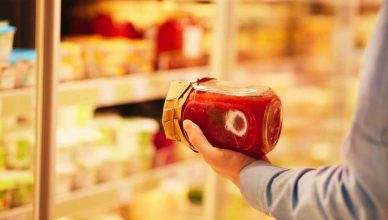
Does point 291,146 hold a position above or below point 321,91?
below

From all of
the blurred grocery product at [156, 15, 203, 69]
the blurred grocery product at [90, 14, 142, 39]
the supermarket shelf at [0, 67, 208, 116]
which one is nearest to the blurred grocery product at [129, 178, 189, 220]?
the supermarket shelf at [0, 67, 208, 116]

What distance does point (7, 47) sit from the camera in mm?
1790

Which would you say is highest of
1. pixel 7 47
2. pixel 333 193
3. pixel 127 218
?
pixel 7 47

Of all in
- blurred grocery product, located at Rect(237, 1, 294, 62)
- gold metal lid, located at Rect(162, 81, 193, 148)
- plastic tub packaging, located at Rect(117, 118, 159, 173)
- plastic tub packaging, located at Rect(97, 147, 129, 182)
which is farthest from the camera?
blurred grocery product, located at Rect(237, 1, 294, 62)

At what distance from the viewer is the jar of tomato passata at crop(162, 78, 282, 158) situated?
1.38 meters

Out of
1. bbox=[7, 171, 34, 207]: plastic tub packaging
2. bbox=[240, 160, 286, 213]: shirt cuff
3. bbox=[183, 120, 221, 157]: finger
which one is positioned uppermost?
bbox=[183, 120, 221, 157]: finger

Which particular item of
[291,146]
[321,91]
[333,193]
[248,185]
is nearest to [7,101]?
[248,185]

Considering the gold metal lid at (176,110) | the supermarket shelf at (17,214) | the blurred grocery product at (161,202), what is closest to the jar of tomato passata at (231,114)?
the gold metal lid at (176,110)

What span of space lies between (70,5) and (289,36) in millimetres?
1639

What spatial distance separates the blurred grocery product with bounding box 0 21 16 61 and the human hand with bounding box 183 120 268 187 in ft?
2.06

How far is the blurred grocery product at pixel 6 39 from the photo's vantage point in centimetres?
177

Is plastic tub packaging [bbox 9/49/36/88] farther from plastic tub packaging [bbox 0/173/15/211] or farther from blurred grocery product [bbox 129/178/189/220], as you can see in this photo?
blurred grocery product [bbox 129/178/189/220]

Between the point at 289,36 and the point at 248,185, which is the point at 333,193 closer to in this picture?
the point at 248,185

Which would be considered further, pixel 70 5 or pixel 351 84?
pixel 351 84
